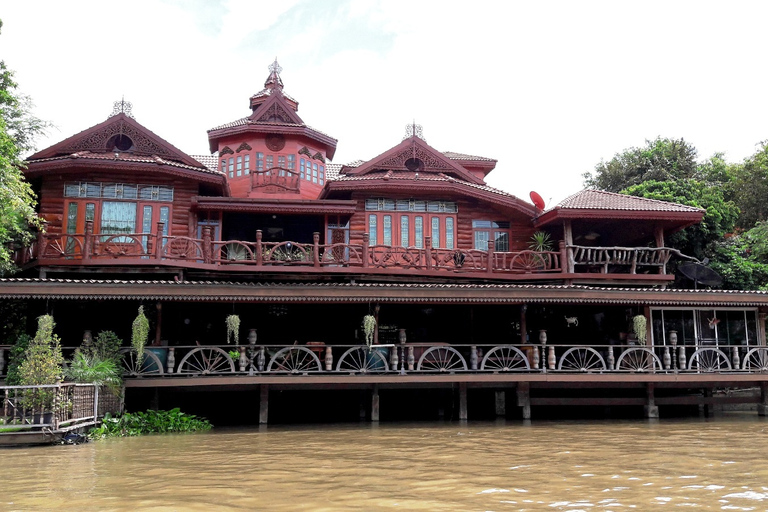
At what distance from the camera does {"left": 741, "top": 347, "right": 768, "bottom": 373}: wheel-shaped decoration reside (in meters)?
19.9

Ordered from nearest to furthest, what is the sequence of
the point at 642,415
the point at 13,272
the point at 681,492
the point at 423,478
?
the point at 681,492
the point at 423,478
the point at 13,272
the point at 642,415

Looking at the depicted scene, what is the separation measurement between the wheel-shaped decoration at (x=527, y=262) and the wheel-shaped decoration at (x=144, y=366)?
11157 mm

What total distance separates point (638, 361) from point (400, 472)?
1178 cm

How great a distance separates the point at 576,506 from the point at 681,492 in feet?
5.43

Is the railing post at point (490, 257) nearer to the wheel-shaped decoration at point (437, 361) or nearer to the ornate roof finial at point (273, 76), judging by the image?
the wheel-shaped decoration at point (437, 361)

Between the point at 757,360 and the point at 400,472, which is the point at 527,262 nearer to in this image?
the point at 757,360

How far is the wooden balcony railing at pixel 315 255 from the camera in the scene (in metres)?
20.1

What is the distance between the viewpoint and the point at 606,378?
1884cm

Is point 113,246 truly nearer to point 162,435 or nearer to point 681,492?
point 162,435

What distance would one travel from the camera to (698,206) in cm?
3033

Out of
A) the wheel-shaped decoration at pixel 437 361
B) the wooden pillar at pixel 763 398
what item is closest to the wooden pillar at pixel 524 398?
the wheel-shaped decoration at pixel 437 361

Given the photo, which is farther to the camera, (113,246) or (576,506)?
(113,246)

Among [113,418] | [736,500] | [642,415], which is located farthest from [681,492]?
[642,415]

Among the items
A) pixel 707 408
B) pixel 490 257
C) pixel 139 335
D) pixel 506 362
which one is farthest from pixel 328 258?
pixel 707 408
